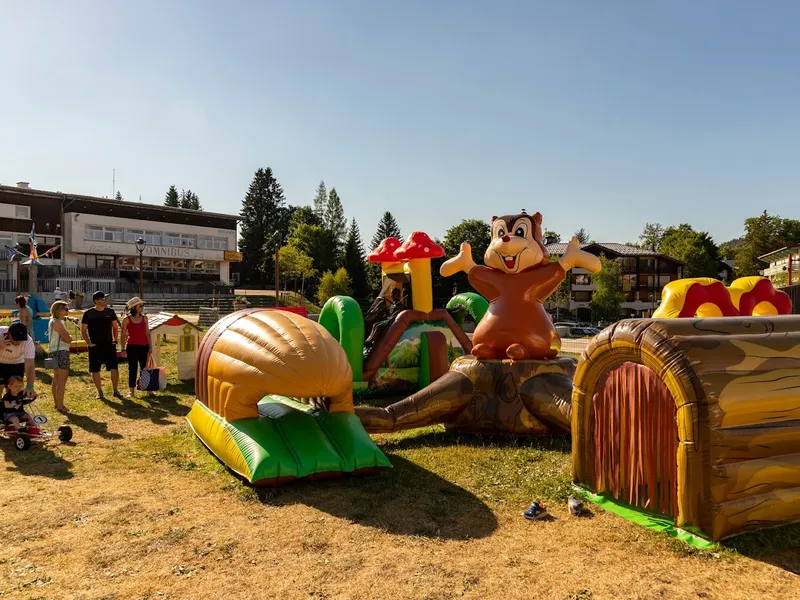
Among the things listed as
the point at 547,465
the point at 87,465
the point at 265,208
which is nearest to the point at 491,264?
the point at 547,465

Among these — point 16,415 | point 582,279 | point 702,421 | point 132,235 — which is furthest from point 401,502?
point 582,279

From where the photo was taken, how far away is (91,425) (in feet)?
26.8

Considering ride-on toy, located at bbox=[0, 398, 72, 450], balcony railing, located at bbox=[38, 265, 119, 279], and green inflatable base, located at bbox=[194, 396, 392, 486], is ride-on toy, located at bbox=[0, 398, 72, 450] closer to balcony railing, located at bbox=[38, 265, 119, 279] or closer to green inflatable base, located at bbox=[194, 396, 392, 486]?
green inflatable base, located at bbox=[194, 396, 392, 486]

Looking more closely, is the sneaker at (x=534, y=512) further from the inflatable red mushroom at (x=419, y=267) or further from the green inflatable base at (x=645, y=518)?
the inflatable red mushroom at (x=419, y=267)

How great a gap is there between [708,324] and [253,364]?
13.8 ft

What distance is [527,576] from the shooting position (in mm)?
3830

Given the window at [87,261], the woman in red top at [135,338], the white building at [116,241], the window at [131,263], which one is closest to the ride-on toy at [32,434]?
the woman in red top at [135,338]

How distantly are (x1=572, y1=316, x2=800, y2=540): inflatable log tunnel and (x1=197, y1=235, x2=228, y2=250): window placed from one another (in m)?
46.2

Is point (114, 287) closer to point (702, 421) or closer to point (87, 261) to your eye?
point (87, 261)

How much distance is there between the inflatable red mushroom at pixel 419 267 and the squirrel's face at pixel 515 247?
3.07m

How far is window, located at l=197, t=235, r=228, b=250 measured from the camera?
155ft

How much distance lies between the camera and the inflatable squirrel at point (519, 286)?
7895mm

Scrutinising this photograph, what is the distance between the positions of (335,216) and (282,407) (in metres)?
63.4

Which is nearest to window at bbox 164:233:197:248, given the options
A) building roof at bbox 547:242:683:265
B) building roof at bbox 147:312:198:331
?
building roof at bbox 547:242:683:265
